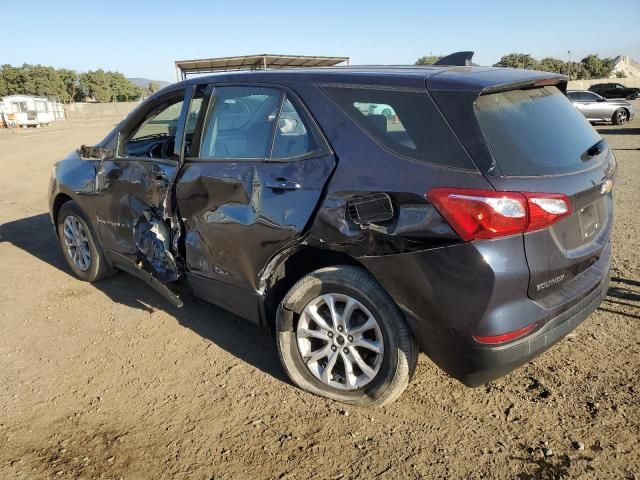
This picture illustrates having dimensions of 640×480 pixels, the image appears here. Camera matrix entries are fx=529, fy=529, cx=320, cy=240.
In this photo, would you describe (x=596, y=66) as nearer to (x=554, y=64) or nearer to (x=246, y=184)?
(x=554, y=64)

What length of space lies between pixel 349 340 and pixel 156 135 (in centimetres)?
276

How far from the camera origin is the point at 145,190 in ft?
13.0

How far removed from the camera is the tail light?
231 centimetres

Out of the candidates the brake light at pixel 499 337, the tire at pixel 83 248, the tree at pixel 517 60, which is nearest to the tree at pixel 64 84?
the tree at pixel 517 60

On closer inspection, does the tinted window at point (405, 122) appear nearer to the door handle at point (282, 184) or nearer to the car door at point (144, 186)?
the door handle at point (282, 184)

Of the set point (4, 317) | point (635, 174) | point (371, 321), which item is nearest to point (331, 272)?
point (371, 321)

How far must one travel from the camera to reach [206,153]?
3.54m

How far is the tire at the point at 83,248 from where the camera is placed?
480cm

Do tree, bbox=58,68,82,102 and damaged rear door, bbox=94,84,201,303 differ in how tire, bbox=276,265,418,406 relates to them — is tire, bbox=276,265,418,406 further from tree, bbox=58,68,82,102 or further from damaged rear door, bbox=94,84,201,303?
tree, bbox=58,68,82,102

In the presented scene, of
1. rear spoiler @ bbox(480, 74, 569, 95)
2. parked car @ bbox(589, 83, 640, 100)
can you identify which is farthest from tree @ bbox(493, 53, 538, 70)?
rear spoiler @ bbox(480, 74, 569, 95)

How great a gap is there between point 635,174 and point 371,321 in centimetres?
901

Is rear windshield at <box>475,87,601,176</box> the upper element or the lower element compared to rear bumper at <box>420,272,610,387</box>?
upper

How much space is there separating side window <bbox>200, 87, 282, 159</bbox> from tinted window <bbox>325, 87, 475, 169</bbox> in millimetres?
517

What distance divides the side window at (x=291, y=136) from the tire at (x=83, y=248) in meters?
2.47
